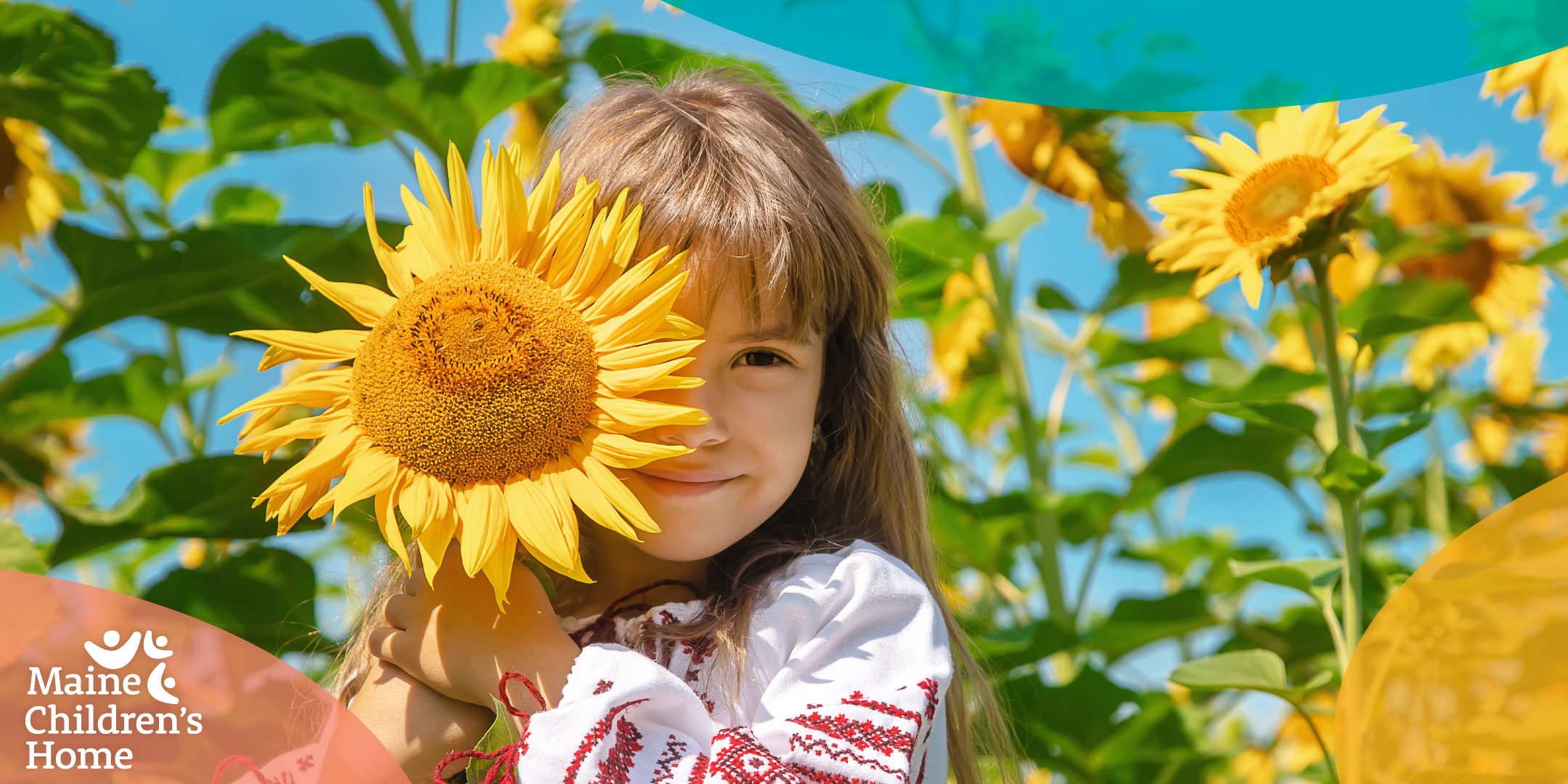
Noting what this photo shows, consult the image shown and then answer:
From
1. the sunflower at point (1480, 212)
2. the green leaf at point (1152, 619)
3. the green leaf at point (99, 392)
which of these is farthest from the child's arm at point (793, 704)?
the sunflower at point (1480, 212)

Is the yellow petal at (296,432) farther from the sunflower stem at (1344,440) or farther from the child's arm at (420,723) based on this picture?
the sunflower stem at (1344,440)

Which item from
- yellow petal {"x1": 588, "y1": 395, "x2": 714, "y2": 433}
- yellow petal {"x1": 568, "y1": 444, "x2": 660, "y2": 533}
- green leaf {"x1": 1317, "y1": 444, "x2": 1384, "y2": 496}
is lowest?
green leaf {"x1": 1317, "y1": 444, "x2": 1384, "y2": 496}

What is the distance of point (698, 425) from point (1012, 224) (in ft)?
1.71

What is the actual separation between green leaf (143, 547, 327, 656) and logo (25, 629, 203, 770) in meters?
0.21

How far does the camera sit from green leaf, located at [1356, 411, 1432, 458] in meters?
0.75

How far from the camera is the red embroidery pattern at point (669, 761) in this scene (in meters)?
0.51

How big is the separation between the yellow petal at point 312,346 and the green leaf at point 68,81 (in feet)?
1.36

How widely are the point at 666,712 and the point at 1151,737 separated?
595 millimetres

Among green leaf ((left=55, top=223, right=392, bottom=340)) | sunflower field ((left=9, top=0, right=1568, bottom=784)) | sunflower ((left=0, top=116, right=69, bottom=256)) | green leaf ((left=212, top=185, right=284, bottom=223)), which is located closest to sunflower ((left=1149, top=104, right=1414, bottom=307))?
sunflower field ((left=9, top=0, right=1568, bottom=784))

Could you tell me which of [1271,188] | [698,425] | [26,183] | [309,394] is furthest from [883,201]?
[26,183]

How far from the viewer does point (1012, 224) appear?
3.22 ft

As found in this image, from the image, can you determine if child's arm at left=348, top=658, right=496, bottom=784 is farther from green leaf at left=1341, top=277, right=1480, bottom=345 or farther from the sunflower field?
green leaf at left=1341, top=277, right=1480, bottom=345

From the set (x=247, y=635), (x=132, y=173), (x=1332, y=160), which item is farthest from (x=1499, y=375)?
(x=132, y=173)

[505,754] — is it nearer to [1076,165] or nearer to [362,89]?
[362,89]
